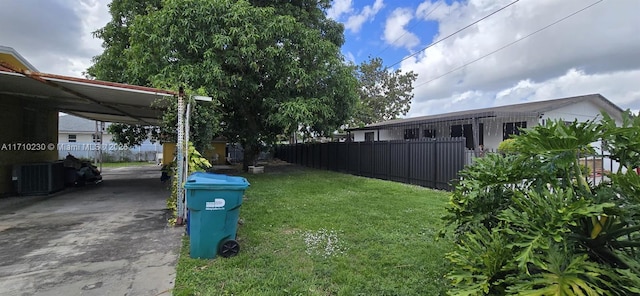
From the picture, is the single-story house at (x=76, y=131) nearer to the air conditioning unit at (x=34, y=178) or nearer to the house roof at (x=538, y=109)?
the air conditioning unit at (x=34, y=178)

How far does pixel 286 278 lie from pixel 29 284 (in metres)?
2.53

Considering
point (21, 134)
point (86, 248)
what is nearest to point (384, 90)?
point (21, 134)

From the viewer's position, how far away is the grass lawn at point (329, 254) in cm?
307

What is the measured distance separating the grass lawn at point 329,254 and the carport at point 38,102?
3261 mm

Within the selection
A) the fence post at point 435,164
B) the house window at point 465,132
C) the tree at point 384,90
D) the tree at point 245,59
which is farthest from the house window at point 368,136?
the tree at point 384,90

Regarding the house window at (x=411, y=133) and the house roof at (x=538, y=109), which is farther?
the house window at (x=411, y=133)

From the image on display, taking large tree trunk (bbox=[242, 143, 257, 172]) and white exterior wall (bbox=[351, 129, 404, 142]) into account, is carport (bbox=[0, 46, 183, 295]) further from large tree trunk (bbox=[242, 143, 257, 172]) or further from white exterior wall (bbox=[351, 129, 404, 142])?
white exterior wall (bbox=[351, 129, 404, 142])

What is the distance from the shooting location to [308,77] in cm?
1103

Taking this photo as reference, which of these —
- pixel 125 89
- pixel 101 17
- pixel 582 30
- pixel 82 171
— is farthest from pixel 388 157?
pixel 101 17

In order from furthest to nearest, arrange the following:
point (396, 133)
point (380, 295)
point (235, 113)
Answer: point (396, 133)
point (235, 113)
point (380, 295)

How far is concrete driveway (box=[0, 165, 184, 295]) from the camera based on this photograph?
124 inches

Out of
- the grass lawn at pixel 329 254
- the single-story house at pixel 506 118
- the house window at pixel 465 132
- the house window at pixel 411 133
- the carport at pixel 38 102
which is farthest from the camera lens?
the house window at pixel 411 133

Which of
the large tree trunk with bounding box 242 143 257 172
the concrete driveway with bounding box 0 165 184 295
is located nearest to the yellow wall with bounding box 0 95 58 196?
the concrete driveway with bounding box 0 165 184 295

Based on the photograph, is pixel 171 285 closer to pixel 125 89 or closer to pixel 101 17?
pixel 125 89
